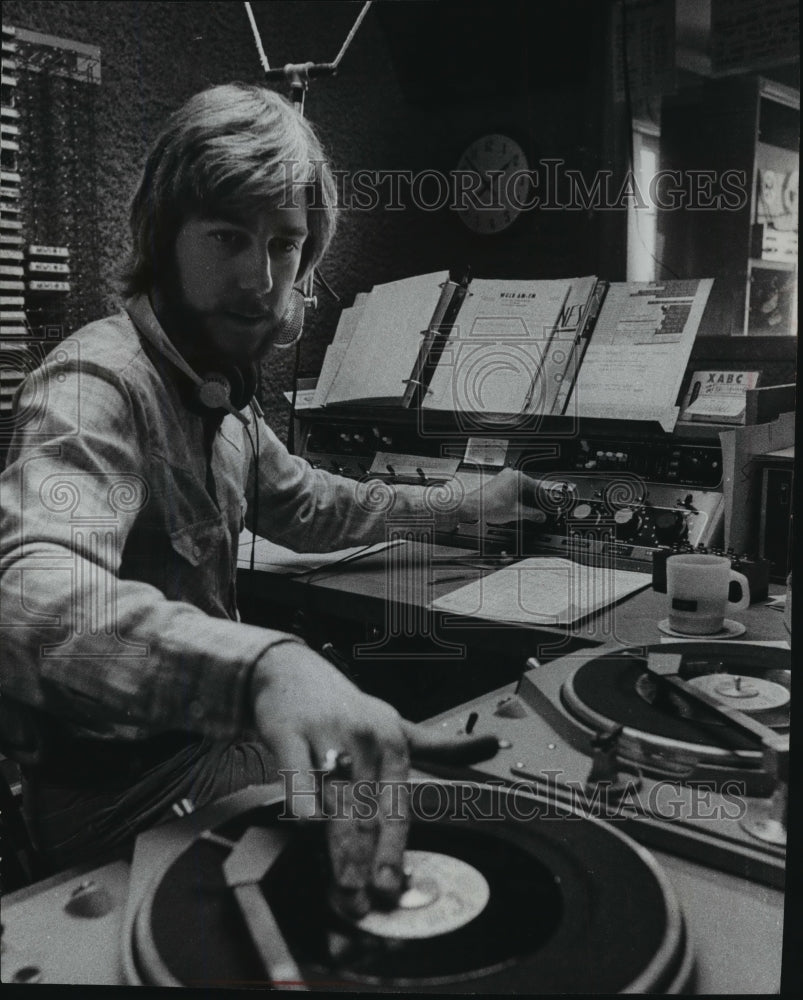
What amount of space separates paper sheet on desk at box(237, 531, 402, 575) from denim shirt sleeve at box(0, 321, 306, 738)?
6.8 inches

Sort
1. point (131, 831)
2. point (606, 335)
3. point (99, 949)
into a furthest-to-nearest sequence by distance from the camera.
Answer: point (606, 335) < point (131, 831) < point (99, 949)

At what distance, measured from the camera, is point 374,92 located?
1.13 meters

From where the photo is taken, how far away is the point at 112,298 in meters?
1.08

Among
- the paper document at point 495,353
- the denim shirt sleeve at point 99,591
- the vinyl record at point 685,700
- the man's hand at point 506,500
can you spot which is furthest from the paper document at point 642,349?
the denim shirt sleeve at point 99,591

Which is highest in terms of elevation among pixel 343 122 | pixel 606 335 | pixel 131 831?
pixel 343 122

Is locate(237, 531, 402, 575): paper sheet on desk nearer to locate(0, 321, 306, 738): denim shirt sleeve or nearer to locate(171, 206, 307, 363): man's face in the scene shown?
locate(0, 321, 306, 738): denim shirt sleeve

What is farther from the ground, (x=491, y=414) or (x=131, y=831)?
(x=491, y=414)

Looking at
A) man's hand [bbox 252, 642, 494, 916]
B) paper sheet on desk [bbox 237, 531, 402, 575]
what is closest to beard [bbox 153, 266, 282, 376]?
paper sheet on desk [bbox 237, 531, 402, 575]

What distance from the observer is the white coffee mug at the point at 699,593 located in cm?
124

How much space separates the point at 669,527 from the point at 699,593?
0.38ft

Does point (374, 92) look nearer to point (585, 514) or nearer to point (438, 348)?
point (438, 348)

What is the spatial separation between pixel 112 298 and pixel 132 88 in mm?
262

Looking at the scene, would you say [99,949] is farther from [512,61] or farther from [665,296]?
[665,296]

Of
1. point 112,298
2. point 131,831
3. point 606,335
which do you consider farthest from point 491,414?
point 131,831
